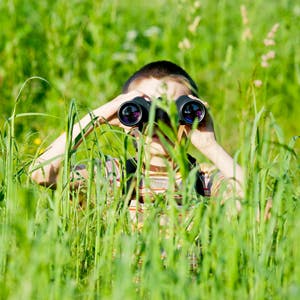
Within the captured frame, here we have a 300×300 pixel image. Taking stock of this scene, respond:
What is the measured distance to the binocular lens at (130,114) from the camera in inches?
110

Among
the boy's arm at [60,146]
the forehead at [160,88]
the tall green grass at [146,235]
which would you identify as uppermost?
the forehead at [160,88]

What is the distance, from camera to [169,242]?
2262mm

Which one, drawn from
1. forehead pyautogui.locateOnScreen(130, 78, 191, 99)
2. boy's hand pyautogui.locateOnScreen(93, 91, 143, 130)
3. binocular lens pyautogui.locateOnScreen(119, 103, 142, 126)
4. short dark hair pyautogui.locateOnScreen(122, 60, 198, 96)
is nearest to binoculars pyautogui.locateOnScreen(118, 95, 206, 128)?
binocular lens pyautogui.locateOnScreen(119, 103, 142, 126)

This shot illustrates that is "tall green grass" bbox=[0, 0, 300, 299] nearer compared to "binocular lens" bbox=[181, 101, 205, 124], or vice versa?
"tall green grass" bbox=[0, 0, 300, 299]

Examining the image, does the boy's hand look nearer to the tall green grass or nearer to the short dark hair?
the tall green grass

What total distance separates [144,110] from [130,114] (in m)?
0.04

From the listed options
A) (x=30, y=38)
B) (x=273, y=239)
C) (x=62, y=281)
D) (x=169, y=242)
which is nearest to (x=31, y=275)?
(x=62, y=281)

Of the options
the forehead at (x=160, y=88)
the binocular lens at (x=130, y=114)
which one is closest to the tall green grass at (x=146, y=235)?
the binocular lens at (x=130, y=114)

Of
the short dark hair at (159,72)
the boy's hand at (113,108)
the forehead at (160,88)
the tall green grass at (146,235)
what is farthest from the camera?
the short dark hair at (159,72)

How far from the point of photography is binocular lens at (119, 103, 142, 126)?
278 cm

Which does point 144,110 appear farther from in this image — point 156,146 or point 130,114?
point 156,146

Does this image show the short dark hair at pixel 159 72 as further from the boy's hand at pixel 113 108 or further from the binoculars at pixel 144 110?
the binoculars at pixel 144 110

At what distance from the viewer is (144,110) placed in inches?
110

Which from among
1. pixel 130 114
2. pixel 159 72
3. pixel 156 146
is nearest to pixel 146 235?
pixel 130 114
